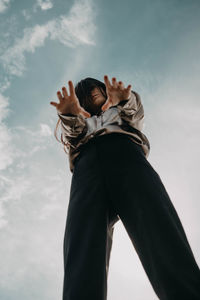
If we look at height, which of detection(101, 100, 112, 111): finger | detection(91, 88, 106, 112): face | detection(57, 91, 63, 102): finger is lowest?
detection(101, 100, 112, 111): finger

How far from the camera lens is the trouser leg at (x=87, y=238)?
70.3 inches

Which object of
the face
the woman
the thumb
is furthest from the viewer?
the face

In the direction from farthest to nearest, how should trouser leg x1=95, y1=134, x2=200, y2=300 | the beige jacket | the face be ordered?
1. the face
2. the beige jacket
3. trouser leg x1=95, y1=134, x2=200, y2=300

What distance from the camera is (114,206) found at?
2256 mm

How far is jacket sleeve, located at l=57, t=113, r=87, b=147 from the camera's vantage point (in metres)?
2.95

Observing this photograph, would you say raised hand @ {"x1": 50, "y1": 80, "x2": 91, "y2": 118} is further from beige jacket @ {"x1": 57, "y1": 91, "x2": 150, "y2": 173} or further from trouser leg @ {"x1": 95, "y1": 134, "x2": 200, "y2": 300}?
trouser leg @ {"x1": 95, "y1": 134, "x2": 200, "y2": 300}

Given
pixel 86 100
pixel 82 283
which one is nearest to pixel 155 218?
pixel 82 283

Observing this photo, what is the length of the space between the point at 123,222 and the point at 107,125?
1107mm

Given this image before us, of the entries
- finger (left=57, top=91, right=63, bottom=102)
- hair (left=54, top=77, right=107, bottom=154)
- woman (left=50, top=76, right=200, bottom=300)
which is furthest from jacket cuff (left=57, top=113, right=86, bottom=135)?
hair (left=54, top=77, right=107, bottom=154)

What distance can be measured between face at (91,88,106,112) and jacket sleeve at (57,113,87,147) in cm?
43

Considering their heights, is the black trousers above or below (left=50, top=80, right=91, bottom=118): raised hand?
below

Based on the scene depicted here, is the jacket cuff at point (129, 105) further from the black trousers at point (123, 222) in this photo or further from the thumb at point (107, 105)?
the black trousers at point (123, 222)

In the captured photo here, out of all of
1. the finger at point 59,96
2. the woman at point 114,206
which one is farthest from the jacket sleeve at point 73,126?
the finger at point 59,96

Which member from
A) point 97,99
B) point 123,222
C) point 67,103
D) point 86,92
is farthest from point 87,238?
point 86,92
